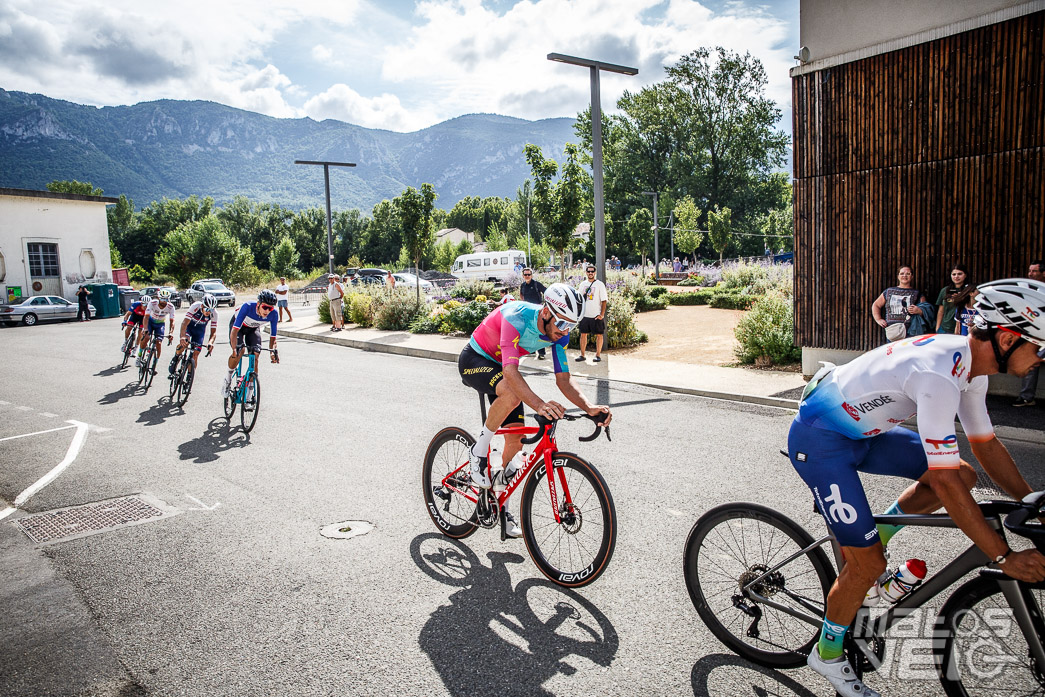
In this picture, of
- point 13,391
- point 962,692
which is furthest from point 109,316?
point 962,692

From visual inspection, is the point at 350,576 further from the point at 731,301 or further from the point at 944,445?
the point at 731,301

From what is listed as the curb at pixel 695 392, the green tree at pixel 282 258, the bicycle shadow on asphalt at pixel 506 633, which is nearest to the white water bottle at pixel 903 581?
the bicycle shadow on asphalt at pixel 506 633

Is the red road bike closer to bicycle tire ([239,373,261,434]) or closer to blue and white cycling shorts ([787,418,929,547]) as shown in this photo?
blue and white cycling shorts ([787,418,929,547])

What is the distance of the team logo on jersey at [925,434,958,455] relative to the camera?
Answer: 2.46 m

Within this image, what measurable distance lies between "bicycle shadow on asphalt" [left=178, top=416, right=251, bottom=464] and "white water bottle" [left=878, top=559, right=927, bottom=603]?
21.6 ft

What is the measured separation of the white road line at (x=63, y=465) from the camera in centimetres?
634

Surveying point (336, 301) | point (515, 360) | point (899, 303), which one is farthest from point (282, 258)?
point (515, 360)

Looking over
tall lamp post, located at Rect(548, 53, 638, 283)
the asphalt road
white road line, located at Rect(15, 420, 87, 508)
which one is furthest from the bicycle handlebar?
tall lamp post, located at Rect(548, 53, 638, 283)

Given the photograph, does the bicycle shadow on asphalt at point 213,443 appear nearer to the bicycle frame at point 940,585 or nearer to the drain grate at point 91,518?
the drain grate at point 91,518

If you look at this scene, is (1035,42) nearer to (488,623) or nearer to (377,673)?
(488,623)

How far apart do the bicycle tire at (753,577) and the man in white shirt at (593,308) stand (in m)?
9.89

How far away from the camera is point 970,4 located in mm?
9305

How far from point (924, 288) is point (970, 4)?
3.88 m

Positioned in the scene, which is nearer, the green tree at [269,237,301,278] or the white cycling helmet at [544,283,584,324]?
the white cycling helmet at [544,283,584,324]
